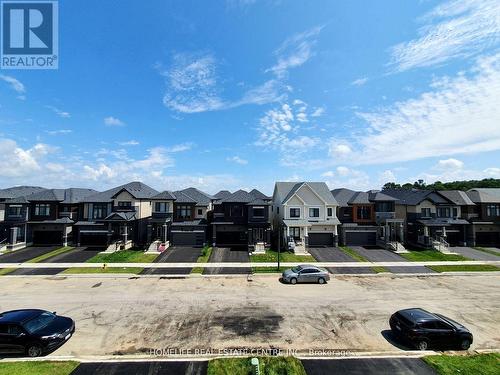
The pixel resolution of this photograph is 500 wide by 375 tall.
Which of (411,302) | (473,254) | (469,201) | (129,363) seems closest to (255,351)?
(129,363)

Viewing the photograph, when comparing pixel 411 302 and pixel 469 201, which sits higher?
pixel 469 201

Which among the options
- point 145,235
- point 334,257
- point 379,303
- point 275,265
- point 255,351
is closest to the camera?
point 255,351

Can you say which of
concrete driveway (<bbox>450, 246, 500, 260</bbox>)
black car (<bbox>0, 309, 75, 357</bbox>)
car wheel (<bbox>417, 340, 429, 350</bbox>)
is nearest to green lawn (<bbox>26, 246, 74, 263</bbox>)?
black car (<bbox>0, 309, 75, 357</bbox>)

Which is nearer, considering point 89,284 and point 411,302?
point 411,302

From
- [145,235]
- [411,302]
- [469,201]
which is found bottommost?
[411,302]

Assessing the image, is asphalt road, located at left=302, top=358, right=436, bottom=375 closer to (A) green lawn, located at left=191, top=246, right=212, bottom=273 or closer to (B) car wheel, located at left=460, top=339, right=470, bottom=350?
(B) car wheel, located at left=460, top=339, right=470, bottom=350

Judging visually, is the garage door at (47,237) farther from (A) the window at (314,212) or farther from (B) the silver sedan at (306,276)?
(A) the window at (314,212)

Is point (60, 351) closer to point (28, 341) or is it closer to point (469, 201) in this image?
point (28, 341)
